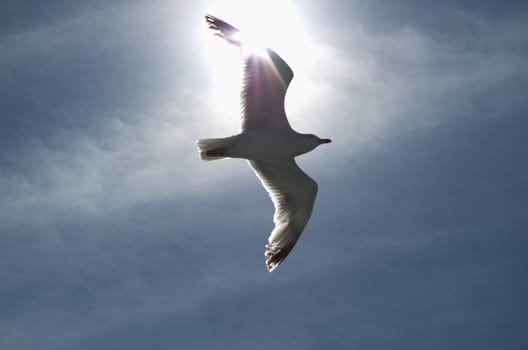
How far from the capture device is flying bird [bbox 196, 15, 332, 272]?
18.5 metres

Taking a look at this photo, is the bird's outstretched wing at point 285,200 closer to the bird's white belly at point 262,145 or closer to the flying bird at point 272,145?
the flying bird at point 272,145

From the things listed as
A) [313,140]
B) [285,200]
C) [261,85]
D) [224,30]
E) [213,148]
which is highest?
[224,30]

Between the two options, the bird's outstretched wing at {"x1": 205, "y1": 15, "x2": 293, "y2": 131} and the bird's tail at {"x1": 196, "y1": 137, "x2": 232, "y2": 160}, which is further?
the bird's tail at {"x1": 196, "y1": 137, "x2": 232, "y2": 160}

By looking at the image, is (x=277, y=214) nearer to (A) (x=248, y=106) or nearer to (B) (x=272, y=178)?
(B) (x=272, y=178)

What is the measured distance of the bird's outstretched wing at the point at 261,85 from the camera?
18.3 m

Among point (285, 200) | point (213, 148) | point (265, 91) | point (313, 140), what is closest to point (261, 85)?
point (265, 91)

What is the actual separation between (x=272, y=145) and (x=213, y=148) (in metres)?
1.55

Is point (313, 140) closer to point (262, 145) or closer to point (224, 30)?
point (262, 145)

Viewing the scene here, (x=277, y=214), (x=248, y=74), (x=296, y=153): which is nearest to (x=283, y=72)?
(x=248, y=74)

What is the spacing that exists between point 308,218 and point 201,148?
380 cm

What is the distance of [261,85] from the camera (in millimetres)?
18703

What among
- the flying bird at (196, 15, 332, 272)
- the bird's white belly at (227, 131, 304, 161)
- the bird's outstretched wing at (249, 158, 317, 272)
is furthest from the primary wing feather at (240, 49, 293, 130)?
the bird's outstretched wing at (249, 158, 317, 272)

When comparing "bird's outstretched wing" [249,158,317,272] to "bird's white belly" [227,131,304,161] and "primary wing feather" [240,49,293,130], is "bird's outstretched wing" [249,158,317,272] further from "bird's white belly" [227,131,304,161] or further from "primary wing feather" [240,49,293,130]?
"primary wing feather" [240,49,293,130]

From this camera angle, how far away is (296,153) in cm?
1989
